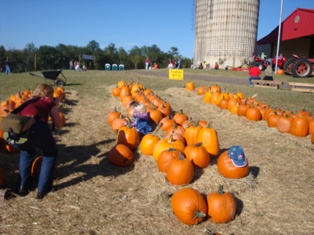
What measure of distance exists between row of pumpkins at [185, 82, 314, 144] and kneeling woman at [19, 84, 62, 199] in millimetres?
5154

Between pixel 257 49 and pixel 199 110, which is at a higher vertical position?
pixel 257 49

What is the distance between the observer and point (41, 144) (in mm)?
3635

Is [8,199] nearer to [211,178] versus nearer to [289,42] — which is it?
[211,178]

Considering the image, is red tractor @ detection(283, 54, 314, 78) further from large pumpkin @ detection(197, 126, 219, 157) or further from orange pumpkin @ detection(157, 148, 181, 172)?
orange pumpkin @ detection(157, 148, 181, 172)

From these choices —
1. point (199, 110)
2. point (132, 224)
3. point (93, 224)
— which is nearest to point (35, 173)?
point (93, 224)

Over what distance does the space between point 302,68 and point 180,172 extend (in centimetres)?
1925

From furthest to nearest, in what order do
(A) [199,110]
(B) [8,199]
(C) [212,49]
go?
(C) [212,49] < (A) [199,110] < (B) [8,199]

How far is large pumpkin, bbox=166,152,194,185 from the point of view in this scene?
12.7 ft

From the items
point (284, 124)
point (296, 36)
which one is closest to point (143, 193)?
point (284, 124)

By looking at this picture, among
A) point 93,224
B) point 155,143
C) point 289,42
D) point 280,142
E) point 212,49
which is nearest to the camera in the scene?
point 93,224

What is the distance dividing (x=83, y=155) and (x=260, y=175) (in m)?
2.93

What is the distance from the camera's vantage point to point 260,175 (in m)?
4.39

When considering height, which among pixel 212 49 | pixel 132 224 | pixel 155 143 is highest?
pixel 212 49

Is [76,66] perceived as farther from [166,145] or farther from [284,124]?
[166,145]
